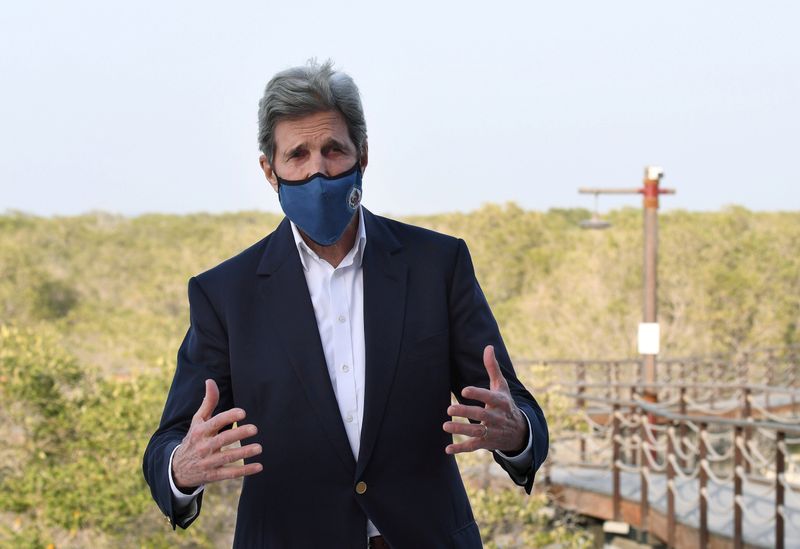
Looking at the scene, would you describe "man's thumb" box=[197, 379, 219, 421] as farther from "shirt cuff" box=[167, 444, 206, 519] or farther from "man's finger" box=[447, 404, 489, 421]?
"man's finger" box=[447, 404, 489, 421]

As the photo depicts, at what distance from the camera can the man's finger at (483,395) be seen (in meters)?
1.91

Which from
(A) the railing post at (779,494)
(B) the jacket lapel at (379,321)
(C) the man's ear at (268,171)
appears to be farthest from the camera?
(A) the railing post at (779,494)

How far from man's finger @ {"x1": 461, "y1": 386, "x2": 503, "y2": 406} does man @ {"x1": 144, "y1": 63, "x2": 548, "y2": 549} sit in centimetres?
5

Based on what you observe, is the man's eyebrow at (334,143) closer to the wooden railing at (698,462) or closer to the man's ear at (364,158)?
the man's ear at (364,158)

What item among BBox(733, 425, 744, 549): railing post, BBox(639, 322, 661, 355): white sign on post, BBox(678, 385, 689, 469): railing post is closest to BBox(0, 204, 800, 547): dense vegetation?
BBox(678, 385, 689, 469): railing post

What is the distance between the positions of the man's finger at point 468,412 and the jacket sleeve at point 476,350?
0.20 m

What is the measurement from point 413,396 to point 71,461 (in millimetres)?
8684

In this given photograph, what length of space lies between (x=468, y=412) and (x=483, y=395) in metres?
0.05

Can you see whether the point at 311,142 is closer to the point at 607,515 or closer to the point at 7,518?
the point at 607,515

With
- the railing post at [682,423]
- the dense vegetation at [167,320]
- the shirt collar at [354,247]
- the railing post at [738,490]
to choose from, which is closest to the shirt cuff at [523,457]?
the shirt collar at [354,247]

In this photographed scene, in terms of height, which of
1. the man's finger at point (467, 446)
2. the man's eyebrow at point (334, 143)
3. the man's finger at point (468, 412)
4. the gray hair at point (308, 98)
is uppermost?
the gray hair at point (308, 98)

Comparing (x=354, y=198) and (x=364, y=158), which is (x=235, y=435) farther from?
(x=364, y=158)

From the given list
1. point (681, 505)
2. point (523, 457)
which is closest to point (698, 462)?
point (681, 505)

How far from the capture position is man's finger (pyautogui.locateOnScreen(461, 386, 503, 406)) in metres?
1.91
